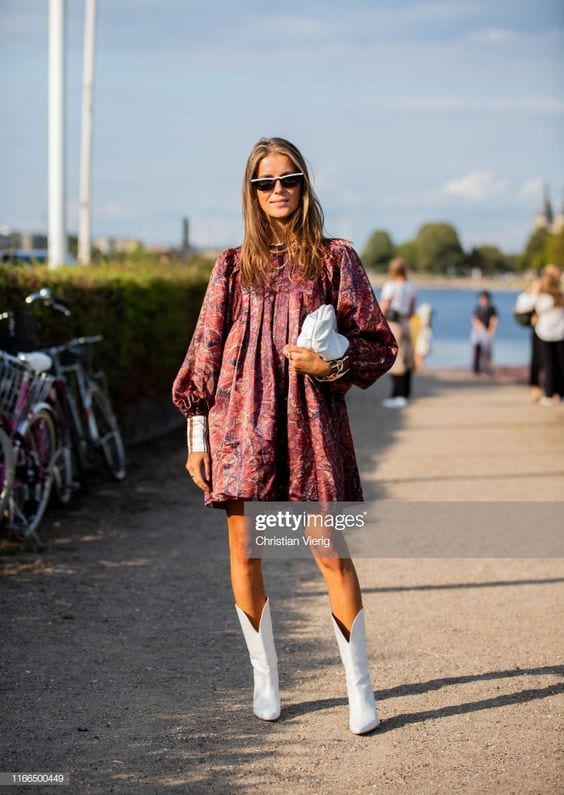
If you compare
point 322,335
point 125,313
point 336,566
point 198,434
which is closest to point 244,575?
point 336,566

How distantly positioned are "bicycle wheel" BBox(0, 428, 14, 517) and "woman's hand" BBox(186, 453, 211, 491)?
8.67ft

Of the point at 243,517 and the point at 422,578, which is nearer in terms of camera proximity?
the point at 243,517

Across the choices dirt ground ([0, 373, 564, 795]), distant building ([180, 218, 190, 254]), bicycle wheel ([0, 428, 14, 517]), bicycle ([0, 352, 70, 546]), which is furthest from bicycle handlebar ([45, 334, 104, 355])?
distant building ([180, 218, 190, 254])

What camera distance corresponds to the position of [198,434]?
4668mm

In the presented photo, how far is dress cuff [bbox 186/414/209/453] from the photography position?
4.66m

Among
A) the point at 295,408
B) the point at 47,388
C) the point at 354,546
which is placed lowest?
the point at 354,546

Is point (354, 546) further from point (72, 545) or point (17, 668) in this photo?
point (17, 668)

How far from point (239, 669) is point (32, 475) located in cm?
265

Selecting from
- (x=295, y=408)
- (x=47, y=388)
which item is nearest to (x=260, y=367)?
(x=295, y=408)

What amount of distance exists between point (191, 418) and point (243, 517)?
406 mm

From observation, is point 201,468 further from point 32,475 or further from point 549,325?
point 549,325

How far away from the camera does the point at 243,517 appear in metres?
4.59

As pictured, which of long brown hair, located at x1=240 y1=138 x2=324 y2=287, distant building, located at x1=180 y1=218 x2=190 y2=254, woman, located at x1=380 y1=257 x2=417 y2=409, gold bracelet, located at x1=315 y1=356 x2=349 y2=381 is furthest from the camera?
distant building, located at x1=180 y1=218 x2=190 y2=254

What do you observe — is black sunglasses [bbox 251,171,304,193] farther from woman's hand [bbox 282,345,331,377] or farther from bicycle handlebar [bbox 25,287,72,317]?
bicycle handlebar [bbox 25,287,72,317]
